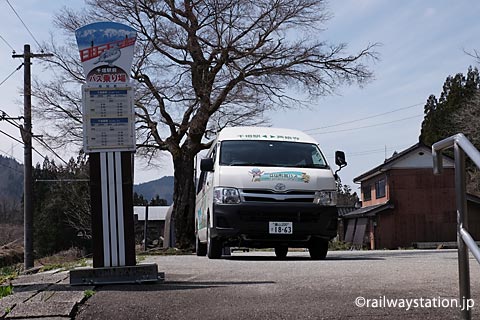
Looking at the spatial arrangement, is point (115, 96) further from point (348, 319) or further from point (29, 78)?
point (29, 78)

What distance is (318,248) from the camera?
10.2 meters

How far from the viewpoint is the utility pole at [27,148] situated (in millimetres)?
25125

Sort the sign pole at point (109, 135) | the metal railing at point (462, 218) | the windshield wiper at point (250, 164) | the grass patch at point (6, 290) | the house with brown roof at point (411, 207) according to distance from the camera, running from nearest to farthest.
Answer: the metal railing at point (462, 218) < the grass patch at point (6, 290) < the sign pole at point (109, 135) < the windshield wiper at point (250, 164) < the house with brown roof at point (411, 207)

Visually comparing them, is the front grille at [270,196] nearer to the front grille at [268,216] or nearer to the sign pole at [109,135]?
the front grille at [268,216]

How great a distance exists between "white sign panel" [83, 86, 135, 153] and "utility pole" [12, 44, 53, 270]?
65.6ft

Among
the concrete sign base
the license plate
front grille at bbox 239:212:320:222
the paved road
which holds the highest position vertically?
front grille at bbox 239:212:320:222

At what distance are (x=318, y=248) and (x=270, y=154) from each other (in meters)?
1.64

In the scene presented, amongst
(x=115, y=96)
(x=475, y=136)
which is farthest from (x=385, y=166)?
(x=115, y=96)

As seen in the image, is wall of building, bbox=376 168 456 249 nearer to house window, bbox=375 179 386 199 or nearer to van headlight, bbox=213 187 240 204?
house window, bbox=375 179 386 199

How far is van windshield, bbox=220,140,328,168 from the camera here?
982cm

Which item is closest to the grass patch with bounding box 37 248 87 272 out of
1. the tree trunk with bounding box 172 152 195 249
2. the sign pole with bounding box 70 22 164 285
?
the sign pole with bounding box 70 22 164 285

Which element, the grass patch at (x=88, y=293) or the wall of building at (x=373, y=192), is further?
the wall of building at (x=373, y=192)

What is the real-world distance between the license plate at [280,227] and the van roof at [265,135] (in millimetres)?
1605

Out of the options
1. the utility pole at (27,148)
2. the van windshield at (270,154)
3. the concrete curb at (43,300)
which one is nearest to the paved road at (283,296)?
the concrete curb at (43,300)
